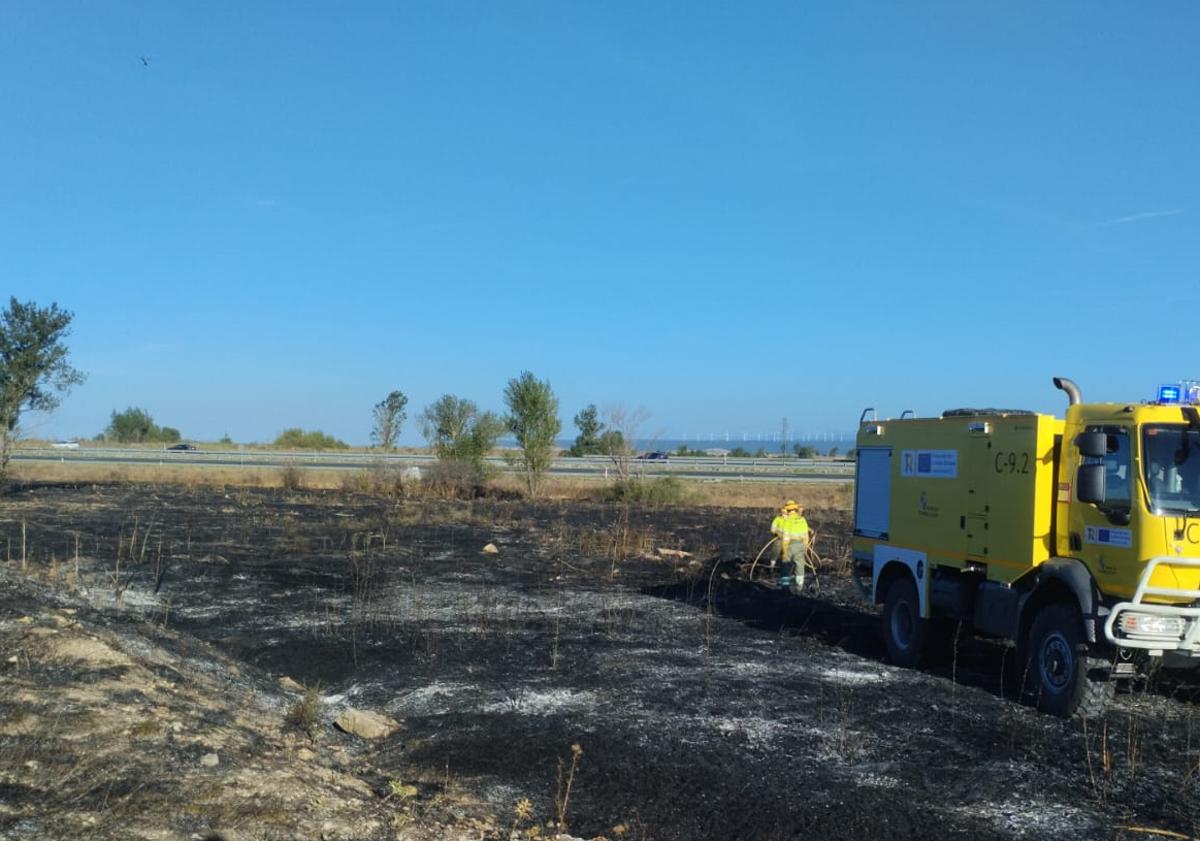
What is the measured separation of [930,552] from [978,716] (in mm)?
2684

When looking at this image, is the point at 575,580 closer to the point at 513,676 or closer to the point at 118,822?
the point at 513,676

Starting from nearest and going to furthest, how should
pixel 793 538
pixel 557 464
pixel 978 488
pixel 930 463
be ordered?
pixel 978 488 → pixel 930 463 → pixel 793 538 → pixel 557 464

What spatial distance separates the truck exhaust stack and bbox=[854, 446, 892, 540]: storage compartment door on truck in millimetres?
2902

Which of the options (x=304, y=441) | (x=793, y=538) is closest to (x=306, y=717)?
(x=793, y=538)

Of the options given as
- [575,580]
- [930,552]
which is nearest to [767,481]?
[575,580]

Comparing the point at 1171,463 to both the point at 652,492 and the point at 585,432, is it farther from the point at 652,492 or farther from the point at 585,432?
the point at 585,432

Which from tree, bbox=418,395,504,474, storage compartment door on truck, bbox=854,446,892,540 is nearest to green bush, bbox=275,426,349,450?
tree, bbox=418,395,504,474

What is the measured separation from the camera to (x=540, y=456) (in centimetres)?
4303

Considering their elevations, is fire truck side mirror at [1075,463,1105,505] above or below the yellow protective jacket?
above

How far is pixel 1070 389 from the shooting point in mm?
10188

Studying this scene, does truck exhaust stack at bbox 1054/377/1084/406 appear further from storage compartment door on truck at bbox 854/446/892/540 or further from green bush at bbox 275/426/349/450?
green bush at bbox 275/426/349/450

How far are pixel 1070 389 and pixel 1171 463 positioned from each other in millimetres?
1498

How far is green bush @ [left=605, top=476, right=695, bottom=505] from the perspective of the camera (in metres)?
40.4

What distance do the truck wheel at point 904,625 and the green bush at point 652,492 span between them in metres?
27.0
